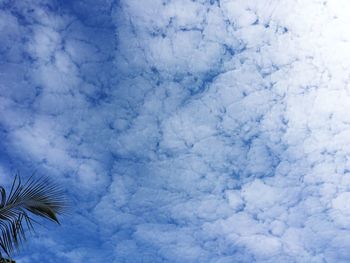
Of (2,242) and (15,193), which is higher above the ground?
(15,193)

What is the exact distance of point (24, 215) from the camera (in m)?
5.11

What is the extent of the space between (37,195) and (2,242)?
73 cm

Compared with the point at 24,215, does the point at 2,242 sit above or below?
below

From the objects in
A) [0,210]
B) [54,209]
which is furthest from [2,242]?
[54,209]

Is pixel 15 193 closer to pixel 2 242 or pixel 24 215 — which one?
pixel 24 215

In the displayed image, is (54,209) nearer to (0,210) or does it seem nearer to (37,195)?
(37,195)

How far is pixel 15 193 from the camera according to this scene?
5.15 meters

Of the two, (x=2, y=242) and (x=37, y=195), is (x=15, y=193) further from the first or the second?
(x=2, y=242)

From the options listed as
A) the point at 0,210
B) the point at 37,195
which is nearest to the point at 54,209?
the point at 37,195

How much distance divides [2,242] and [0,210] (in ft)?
1.38

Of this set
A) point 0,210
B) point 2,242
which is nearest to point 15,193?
point 0,210

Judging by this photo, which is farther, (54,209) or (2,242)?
(54,209)

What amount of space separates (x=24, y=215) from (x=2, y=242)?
42cm

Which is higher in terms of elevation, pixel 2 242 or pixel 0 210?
pixel 0 210
